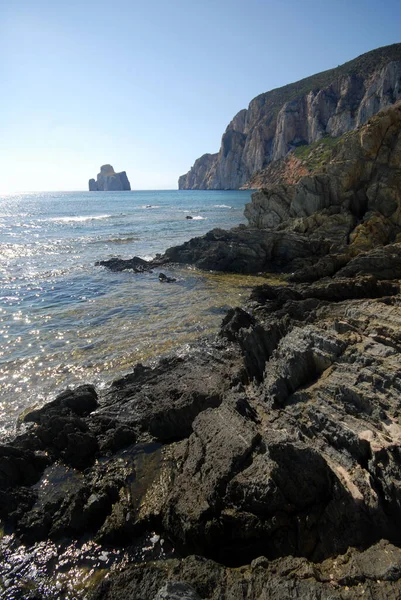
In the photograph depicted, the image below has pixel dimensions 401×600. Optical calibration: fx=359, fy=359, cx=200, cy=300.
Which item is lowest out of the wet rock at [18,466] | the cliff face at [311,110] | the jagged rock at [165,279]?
the wet rock at [18,466]

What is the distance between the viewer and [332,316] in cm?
1288

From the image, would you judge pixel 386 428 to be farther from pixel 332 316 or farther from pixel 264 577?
pixel 332 316

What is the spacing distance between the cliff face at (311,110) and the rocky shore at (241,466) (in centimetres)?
11501

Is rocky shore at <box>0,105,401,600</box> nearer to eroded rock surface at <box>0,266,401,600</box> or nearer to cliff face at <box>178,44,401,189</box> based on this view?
eroded rock surface at <box>0,266,401,600</box>

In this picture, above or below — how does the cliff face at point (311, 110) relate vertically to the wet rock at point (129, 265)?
above

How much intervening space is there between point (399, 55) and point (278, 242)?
11615 centimetres

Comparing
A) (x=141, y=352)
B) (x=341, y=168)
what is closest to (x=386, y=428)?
(x=141, y=352)

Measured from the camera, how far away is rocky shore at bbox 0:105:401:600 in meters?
6.01

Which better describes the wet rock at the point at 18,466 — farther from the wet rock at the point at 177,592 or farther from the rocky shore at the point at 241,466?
the wet rock at the point at 177,592

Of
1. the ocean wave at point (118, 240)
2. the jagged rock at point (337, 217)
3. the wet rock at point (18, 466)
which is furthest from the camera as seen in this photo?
the ocean wave at point (118, 240)

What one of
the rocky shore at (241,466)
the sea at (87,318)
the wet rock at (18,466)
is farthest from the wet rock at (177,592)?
the sea at (87,318)

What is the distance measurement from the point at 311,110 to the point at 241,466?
6053 inches

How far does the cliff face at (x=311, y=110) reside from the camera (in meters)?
107

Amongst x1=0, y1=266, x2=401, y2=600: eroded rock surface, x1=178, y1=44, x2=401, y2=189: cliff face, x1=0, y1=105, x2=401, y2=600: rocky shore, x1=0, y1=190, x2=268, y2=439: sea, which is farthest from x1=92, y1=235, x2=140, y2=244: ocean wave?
x1=178, y1=44, x2=401, y2=189: cliff face
